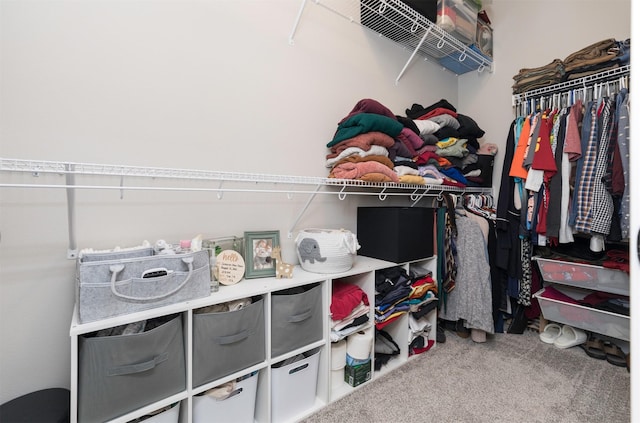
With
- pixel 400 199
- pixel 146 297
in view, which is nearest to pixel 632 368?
pixel 146 297

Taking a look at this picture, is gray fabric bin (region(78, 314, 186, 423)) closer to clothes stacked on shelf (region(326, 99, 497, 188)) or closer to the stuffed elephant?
the stuffed elephant

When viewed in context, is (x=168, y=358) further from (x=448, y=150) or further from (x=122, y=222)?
(x=448, y=150)

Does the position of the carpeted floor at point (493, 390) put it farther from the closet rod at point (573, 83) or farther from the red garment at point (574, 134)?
the closet rod at point (573, 83)

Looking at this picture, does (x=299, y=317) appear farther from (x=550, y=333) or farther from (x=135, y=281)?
(x=550, y=333)

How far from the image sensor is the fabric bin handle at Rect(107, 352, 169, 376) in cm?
93

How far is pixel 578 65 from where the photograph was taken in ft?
6.37

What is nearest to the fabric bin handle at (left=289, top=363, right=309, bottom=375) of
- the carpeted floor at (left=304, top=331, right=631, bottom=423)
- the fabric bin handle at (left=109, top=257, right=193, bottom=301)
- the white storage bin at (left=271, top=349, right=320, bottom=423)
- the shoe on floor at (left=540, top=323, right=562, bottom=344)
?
the white storage bin at (left=271, top=349, right=320, bottom=423)

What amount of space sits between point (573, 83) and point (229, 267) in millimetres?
2532

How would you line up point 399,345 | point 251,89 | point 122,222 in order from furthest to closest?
point 399,345 < point 251,89 < point 122,222

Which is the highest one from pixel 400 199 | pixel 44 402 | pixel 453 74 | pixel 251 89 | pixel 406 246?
pixel 453 74

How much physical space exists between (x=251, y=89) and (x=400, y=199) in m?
1.36

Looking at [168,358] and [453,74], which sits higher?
[453,74]

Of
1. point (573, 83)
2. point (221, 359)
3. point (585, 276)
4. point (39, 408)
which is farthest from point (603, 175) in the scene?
point (39, 408)

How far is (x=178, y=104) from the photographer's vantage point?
1348 millimetres
